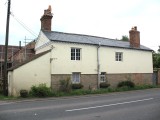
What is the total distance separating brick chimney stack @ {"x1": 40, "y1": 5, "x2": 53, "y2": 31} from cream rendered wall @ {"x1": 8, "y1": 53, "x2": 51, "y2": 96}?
15.9 feet

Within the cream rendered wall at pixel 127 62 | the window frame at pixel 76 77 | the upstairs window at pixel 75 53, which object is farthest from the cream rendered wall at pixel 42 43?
the cream rendered wall at pixel 127 62

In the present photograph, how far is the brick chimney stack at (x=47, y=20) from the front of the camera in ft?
88.1

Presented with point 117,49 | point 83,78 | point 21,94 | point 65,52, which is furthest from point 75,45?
point 21,94

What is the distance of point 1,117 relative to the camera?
441 inches

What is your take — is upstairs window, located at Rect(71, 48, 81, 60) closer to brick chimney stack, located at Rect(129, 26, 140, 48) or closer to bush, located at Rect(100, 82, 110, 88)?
bush, located at Rect(100, 82, 110, 88)

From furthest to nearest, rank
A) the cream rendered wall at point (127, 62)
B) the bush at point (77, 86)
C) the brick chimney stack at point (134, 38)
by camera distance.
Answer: the brick chimney stack at point (134, 38) → the cream rendered wall at point (127, 62) → the bush at point (77, 86)

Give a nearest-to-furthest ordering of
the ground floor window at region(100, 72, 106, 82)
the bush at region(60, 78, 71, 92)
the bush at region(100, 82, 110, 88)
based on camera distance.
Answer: the bush at region(60, 78, 71, 92), the bush at region(100, 82, 110, 88), the ground floor window at region(100, 72, 106, 82)

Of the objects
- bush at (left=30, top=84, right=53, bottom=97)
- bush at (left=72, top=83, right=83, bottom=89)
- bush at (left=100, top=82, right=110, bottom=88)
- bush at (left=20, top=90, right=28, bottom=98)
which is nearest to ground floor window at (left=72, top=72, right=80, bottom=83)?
bush at (left=72, top=83, right=83, bottom=89)

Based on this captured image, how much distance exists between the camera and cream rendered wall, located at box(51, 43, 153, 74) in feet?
78.9

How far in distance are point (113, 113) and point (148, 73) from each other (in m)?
21.5

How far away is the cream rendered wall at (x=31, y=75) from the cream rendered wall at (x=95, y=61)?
0.78 m

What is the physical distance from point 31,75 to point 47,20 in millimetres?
7451

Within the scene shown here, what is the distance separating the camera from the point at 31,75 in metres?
22.4

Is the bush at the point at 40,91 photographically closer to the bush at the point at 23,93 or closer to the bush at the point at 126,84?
the bush at the point at 23,93
